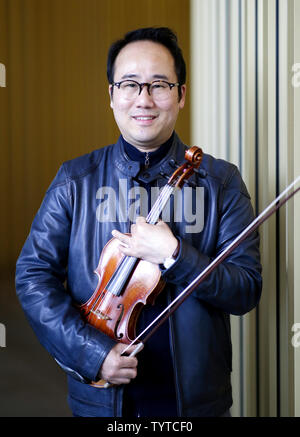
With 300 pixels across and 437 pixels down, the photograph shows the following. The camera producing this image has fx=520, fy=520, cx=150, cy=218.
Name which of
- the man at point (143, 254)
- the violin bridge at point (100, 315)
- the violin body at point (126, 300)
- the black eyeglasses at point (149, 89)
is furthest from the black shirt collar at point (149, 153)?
the violin bridge at point (100, 315)

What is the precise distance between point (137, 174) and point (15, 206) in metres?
0.91

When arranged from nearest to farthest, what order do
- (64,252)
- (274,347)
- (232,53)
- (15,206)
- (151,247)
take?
(151,247) < (64,252) < (274,347) < (232,53) < (15,206)

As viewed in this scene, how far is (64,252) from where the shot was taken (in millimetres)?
1118

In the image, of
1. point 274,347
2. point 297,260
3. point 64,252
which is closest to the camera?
point 64,252

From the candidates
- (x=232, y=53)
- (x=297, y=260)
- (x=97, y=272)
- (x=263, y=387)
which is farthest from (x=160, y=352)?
(x=232, y=53)

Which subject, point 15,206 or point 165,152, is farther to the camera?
point 15,206

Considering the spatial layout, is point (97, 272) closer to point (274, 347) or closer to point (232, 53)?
point (274, 347)

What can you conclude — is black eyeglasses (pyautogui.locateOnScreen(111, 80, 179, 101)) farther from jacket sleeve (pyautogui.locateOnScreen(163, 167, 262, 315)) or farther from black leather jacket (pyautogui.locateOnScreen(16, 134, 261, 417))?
jacket sleeve (pyautogui.locateOnScreen(163, 167, 262, 315))

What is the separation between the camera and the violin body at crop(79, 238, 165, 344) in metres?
1.04

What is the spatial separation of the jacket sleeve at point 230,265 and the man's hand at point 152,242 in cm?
2

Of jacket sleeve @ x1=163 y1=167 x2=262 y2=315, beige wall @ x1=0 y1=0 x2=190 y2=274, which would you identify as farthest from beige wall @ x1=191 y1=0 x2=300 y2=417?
jacket sleeve @ x1=163 y1=167 x2=262 y2=315

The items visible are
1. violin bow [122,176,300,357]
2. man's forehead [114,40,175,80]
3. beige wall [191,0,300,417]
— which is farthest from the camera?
beige wall [191,0,300,417]

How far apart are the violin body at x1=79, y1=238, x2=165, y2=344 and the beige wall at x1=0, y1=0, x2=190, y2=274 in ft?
2.87

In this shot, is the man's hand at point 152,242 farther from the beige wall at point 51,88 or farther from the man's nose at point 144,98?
the beige wall at point 51,88
